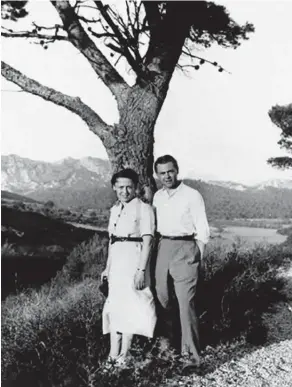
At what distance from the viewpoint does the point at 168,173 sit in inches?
135

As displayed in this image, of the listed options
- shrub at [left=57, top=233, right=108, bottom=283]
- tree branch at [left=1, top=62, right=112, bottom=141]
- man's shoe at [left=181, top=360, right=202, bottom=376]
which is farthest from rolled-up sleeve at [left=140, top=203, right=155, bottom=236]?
shrub at [left=57, top=233, right=108, bottom=283]

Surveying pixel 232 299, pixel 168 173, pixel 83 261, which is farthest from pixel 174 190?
pixel 83 261

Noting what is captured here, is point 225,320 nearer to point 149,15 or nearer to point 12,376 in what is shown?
point 12,376

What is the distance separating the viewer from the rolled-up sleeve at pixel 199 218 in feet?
11.2

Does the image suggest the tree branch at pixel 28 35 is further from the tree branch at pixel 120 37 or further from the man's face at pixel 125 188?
the man's face at pixel 125 188

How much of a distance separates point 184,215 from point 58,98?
5.74ft

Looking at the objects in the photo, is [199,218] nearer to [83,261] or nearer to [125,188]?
[125,188]

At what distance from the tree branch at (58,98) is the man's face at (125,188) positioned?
1065 millimetres

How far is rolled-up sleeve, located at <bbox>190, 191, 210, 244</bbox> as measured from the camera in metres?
3.40

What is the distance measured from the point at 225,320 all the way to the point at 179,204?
1.73 meters

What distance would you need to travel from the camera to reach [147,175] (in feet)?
13.5

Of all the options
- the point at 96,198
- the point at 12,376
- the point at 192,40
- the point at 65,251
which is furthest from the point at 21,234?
the point at 12,376

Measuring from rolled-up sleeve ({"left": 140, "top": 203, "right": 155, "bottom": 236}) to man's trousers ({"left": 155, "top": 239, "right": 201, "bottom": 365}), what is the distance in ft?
1.07

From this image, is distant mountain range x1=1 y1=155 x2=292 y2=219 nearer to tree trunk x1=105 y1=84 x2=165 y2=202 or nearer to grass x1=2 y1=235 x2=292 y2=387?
grass x1=2 y1=235 x2=292 y2=387
